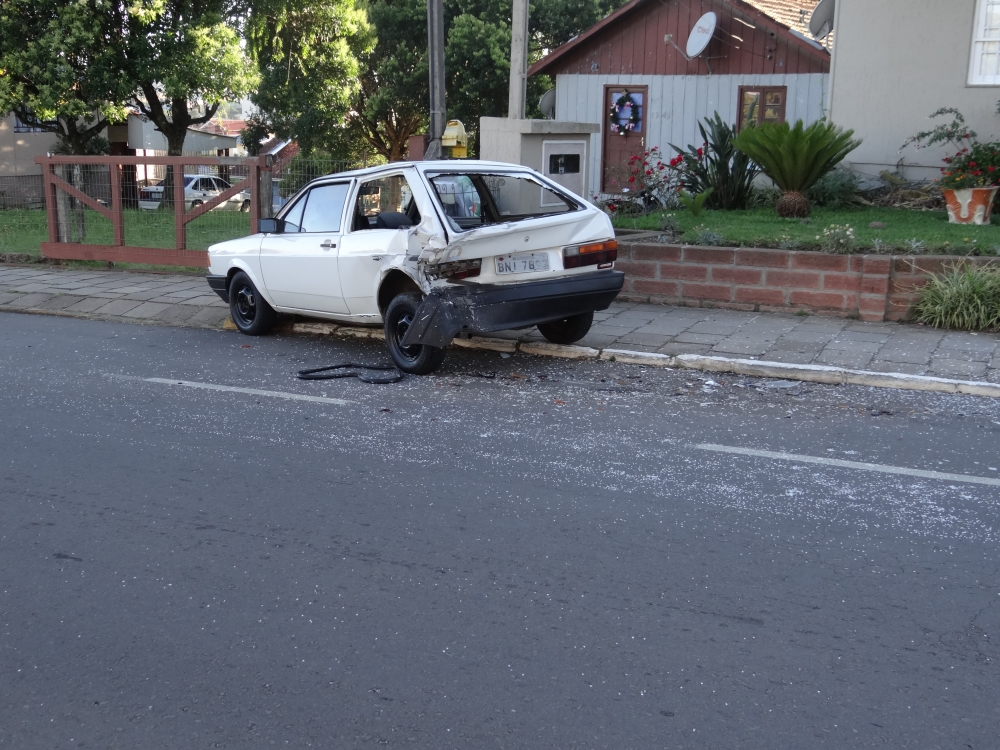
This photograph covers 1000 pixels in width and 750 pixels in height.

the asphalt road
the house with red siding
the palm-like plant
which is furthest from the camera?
the house with red siding

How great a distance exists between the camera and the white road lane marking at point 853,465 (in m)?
5.57

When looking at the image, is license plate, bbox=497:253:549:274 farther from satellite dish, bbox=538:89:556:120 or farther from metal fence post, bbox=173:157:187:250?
satellite dish, bbox=538:89:556:120

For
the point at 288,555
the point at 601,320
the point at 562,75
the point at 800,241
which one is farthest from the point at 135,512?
the point at 562,75

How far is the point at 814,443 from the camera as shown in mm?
6297

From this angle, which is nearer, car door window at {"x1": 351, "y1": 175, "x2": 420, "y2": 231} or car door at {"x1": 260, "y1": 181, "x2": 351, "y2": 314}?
car door window at {"x1": 351, "y1": 175, "x2": 420, "y2": 231}

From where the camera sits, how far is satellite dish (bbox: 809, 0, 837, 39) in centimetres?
1730

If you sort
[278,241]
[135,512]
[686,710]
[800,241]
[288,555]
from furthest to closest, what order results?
1. [800,241]
2. [278,241]
3. [135,512]
4. [288,555]
5. [686,710]

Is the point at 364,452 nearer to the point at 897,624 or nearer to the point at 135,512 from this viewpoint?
the point at 135,512

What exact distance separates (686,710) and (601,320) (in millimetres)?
7059

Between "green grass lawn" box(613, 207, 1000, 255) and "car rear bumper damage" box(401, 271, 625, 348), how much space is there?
10.5 feet

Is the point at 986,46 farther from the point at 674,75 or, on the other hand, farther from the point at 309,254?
the point at 309,254

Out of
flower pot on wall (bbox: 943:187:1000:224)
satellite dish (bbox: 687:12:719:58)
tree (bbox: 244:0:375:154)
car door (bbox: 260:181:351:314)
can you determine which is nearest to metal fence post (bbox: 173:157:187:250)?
car door (bbox: 260:181:351:314)

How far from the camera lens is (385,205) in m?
8.82

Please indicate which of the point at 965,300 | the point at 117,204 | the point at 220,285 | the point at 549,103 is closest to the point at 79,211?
the point at 117,204
